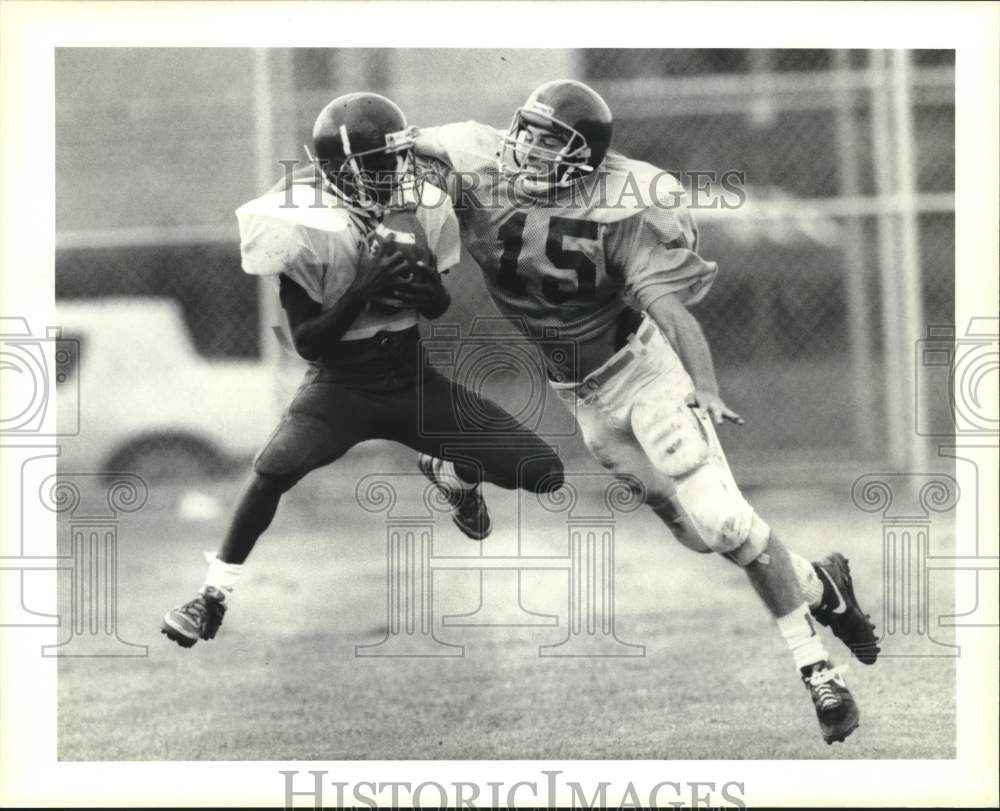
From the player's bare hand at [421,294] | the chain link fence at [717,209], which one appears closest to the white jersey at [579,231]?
the player's bare hand at [421,294]

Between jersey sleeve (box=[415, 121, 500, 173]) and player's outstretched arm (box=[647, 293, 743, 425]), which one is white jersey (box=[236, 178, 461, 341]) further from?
player's outstretched arm (box=[647, 293, 743, 425])

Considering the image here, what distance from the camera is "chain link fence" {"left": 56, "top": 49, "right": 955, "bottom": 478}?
7508 millimetres

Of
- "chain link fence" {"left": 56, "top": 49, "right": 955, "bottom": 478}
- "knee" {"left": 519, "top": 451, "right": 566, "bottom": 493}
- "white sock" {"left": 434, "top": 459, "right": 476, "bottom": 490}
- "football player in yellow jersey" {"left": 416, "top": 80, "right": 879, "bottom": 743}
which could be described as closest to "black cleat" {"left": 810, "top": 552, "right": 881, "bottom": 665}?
"football player in yellow jersey" {"left": 416, "top": 80, "right": 879, "bottom": 743}

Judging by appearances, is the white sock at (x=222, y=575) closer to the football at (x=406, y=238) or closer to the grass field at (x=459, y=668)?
the grass field at (x=459, y=668)

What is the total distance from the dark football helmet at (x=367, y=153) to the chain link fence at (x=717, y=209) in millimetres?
3643

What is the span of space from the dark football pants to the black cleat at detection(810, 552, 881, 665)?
91 cm

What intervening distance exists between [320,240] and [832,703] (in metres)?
1.98

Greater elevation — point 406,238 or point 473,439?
point 406,238

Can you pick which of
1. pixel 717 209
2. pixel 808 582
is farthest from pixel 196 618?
pixel 717 209

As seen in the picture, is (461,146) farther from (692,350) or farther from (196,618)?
(196,618)

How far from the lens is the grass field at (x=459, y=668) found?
14.3 ft

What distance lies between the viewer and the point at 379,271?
151 inches

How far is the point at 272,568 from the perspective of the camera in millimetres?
6930

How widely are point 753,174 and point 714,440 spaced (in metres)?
3.98
